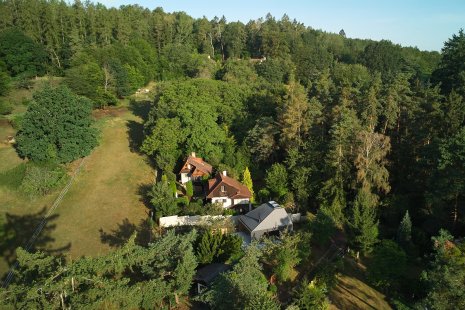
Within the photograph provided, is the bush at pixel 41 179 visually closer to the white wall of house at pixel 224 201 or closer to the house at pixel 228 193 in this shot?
the house at pixel 228 193

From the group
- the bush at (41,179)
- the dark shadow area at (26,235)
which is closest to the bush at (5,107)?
the bush at (41,179)

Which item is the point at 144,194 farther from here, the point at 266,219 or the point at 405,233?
the point at 405,233

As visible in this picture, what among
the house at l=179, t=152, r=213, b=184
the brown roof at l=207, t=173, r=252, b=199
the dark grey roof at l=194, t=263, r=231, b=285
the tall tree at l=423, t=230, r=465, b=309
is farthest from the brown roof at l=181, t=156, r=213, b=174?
the tall tree at l=423, t=230, r=465, b=309

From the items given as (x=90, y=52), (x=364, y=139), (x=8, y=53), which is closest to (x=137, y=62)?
(x=90, y=52)

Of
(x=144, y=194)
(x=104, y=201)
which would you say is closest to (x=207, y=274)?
(x=144, y=194)

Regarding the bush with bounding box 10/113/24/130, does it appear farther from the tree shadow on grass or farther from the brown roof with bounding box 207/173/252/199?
the brown roof with bounding box 207/173/252/199

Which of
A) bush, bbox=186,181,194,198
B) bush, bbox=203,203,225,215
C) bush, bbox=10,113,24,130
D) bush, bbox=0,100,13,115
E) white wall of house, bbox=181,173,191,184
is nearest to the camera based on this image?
bush, bbox=203,203,225,215

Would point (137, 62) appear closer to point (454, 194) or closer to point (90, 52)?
point (90, 52)
